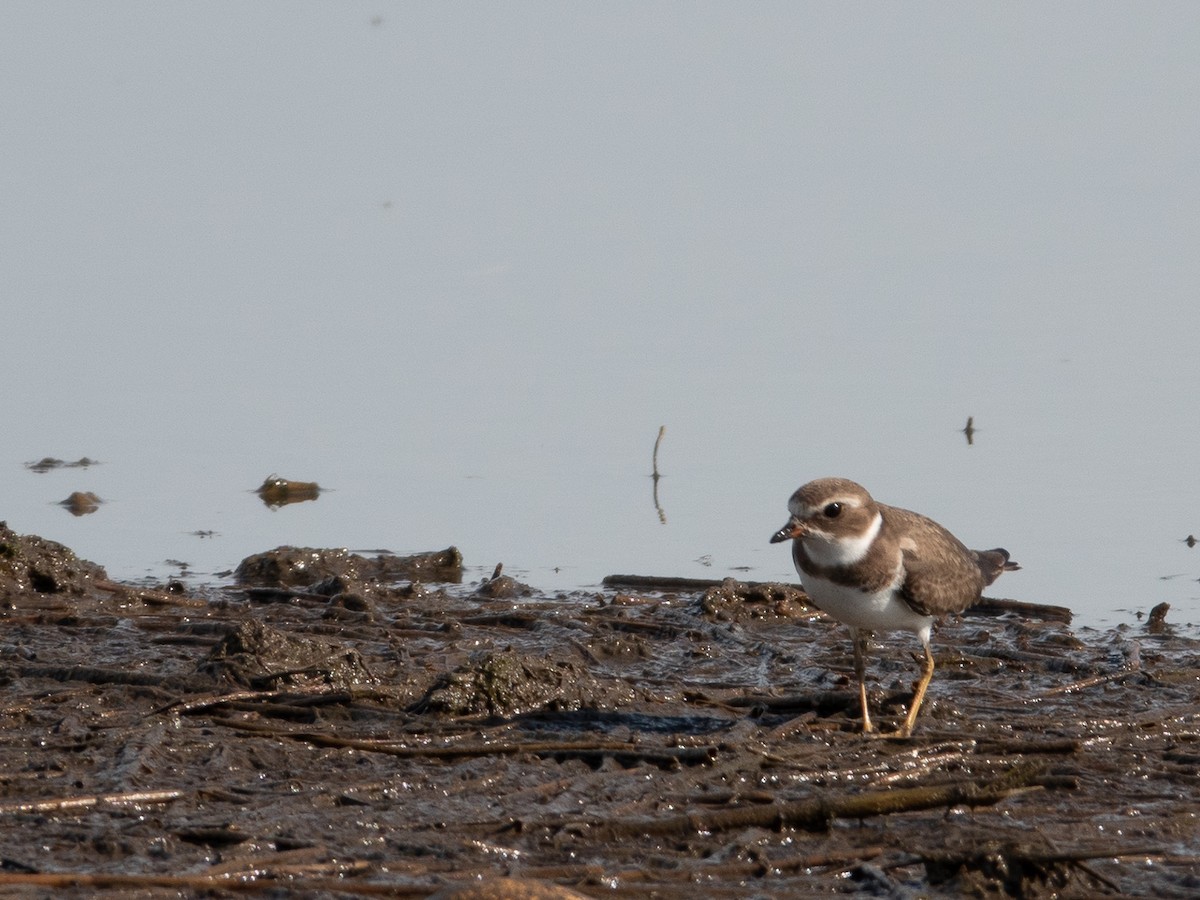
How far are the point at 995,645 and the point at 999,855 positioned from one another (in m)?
3.53

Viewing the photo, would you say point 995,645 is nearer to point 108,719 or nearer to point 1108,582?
point 1108,582

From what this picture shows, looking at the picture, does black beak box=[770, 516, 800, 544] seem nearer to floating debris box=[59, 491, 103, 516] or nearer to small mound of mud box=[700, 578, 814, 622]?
small mound of mud box=[700, 578, 814, 622]

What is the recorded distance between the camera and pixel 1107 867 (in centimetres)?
546

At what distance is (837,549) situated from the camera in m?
7.01

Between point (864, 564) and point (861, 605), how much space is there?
187 millimetres

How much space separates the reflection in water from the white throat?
5715mm

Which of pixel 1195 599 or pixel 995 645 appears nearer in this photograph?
pixel 995 645

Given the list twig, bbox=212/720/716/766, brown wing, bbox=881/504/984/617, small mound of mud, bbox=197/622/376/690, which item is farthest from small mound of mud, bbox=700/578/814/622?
twig, bbox=212/720/716/766

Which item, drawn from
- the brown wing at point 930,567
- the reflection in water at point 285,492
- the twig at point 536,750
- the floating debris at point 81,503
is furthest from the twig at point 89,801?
the floating debris at point 81,503

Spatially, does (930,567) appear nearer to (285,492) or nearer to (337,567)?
(337,567)

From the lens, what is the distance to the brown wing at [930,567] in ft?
23.4

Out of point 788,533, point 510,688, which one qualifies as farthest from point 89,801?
point 788,533

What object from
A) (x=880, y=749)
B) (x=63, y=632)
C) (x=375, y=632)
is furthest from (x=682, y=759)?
(x=63, y=632)

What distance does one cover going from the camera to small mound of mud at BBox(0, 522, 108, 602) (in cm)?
923
